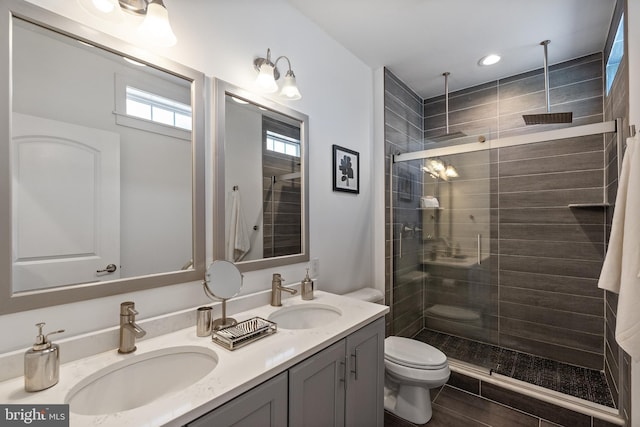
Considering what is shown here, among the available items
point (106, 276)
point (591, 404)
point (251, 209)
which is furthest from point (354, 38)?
point (591, 404)

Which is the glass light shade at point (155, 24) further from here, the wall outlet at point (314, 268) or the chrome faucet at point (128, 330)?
the wall outlet at point (314, 268)

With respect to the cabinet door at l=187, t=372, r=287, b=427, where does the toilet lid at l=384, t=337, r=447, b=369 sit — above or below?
below

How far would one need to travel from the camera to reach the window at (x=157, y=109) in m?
1.11

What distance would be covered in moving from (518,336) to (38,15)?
137 inches

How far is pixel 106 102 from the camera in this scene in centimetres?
104

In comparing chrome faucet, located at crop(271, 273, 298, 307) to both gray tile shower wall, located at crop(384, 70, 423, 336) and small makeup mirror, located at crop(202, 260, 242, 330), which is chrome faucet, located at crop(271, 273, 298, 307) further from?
gray tile shower wall, located at crop(384, 70, 423, 336)

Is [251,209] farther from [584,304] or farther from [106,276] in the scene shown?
[584,304]

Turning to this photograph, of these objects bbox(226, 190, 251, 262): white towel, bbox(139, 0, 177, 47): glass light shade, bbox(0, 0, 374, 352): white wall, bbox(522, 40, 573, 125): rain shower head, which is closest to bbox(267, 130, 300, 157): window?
bbox(0, 0, 374, 352): white wall

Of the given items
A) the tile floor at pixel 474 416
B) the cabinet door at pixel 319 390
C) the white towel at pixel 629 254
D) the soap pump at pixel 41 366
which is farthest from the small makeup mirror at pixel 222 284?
the white towel at pixel 629 254

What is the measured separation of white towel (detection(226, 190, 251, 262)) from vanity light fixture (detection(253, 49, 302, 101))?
0.57 m

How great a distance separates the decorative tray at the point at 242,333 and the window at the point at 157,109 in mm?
854

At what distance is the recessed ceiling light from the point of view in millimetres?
2279

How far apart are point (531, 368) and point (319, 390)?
6.80 ft

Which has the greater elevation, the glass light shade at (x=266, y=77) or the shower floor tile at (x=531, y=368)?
the glass light shade at (x=266, y=77)
